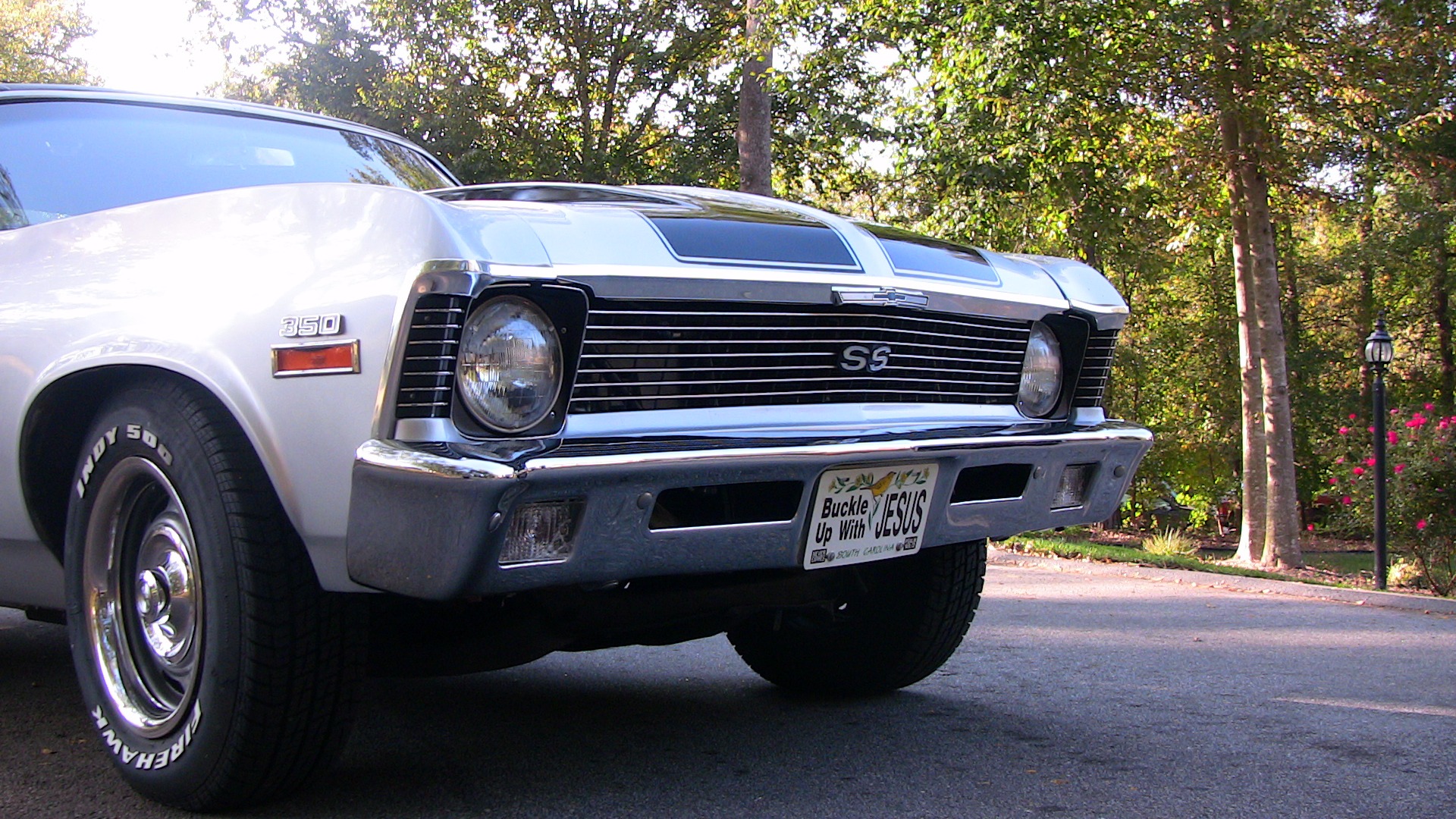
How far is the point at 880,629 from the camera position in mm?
3873

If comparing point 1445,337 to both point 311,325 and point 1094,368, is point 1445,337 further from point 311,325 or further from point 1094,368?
point 311,325

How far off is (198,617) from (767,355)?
4.17ft

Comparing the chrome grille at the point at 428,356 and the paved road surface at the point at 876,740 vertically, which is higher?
the chrome grille at the point at 428,356

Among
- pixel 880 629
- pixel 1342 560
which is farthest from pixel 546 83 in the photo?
pixel 880 629

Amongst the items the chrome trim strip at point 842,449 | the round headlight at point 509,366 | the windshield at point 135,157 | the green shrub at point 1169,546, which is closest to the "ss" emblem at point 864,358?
the chrome trim strip at point 842,449

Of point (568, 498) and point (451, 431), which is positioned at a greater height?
point (451, 431)

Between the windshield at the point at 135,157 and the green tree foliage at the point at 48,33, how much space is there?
115 feet

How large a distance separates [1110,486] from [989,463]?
0.56 meters

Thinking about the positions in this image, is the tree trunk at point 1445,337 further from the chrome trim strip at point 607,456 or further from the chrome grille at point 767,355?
the chrome trim strip at point 607,456

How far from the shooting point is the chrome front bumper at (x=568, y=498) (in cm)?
228

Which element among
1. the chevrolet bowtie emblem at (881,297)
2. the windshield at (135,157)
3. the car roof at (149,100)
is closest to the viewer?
the chevrolet bowtie emblem at (881,297)

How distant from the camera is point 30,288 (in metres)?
3.09

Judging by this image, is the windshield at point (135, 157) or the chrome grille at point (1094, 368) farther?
the chrome grille at point (1094, 368)

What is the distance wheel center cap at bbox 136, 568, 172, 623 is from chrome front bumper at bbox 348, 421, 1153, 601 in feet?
2.02
